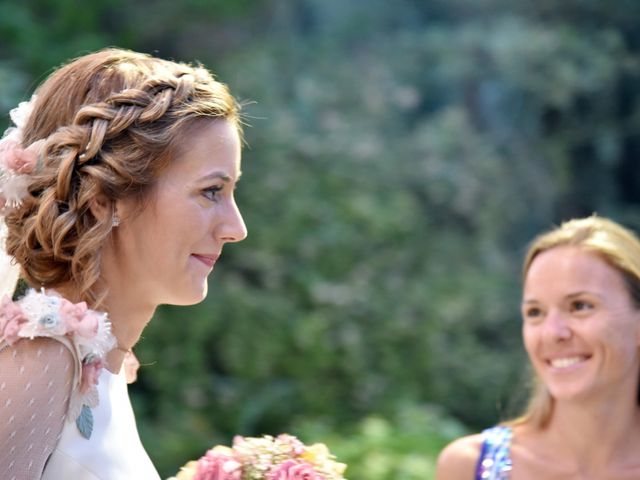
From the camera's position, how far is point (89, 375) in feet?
6.93

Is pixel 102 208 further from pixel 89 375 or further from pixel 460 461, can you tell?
pixel 460 461

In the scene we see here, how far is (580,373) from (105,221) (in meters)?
1.55

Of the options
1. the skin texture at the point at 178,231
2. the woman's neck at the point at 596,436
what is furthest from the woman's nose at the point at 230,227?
the woman's neck at the point at 596,436

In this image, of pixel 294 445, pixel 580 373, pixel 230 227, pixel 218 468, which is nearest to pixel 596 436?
pixel 580 373

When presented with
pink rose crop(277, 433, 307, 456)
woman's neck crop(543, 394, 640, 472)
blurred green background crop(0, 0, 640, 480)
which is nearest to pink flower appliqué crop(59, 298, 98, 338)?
pink rose crop(277, 433, 307, 456)

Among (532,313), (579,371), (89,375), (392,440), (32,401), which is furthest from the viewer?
(392,440)

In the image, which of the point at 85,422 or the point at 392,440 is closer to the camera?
the point at 85,422

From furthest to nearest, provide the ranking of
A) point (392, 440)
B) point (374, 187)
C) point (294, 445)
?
point (374, 187) → point (392, 440) → point (294, 445)

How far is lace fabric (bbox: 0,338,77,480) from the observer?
6.49 ft

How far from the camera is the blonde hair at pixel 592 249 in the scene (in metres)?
3.15

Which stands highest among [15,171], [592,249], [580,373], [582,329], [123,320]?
[592,249]

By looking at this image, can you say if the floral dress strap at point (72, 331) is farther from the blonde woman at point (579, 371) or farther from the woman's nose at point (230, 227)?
the blonde woman at point (579, 371)

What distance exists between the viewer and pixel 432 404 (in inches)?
248

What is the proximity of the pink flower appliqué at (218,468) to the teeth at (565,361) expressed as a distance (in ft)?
3.92
